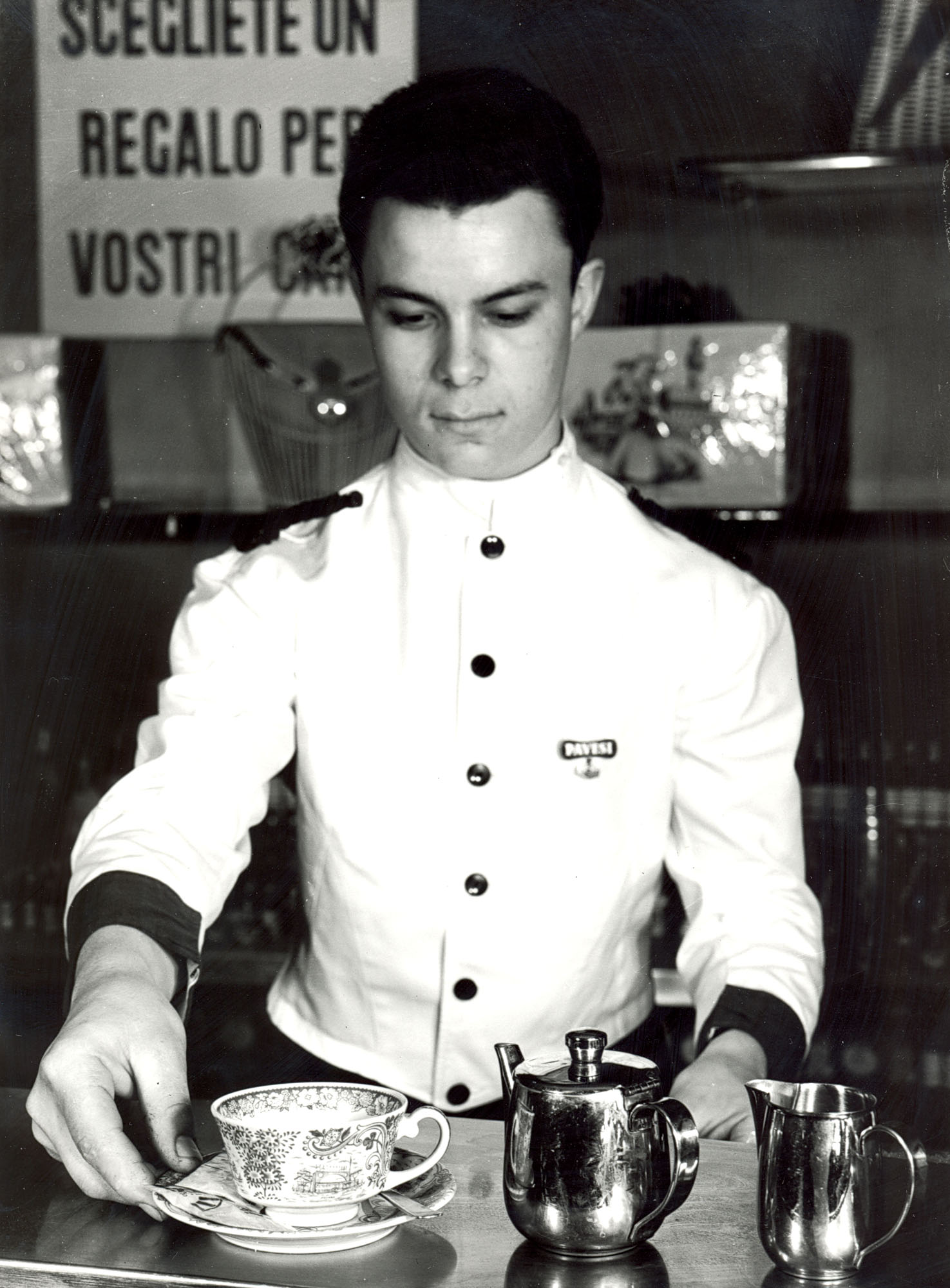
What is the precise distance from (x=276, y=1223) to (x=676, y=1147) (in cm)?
18

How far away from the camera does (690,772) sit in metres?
1.06

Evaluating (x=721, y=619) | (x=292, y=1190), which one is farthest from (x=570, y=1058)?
(x=721, y=619)

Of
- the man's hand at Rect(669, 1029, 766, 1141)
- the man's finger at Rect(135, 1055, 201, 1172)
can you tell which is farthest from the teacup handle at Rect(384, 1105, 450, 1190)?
the man's hand at Rect(669, 1029, 766, 1141)

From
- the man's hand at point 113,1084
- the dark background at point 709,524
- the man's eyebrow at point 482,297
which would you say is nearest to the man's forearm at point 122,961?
the man's hand at point 113,1084

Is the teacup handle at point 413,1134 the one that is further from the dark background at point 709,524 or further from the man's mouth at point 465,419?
the dark background at point 709,524

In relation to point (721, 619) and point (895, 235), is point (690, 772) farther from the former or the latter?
point (895, 235)

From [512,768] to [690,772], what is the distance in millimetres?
135

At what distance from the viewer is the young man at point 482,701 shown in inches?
38.5

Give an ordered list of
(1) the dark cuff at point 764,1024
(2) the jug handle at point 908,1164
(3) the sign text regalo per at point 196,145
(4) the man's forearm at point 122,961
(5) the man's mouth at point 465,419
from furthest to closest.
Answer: (3) the sign text regalo per at point 196,145 < (5) the man's mouth at point 465,419 < (1) the dark cuff at point 764,1024 < (4) the man's forearm at point 122,961 < (2) the jug handle at point 908,1164

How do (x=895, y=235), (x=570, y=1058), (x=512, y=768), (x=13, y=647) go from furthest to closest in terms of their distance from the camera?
(x=13, y=647)
(x=895, y=235)
(x=512, y=768)
(x=570, y=1058)

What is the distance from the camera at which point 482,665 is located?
104 cm

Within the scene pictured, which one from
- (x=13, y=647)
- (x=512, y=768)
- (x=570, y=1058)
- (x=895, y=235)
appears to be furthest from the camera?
(x=13, y=647)

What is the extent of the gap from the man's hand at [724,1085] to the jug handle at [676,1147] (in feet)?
0.77

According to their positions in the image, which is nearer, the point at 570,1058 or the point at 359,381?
the point at 570,1058
